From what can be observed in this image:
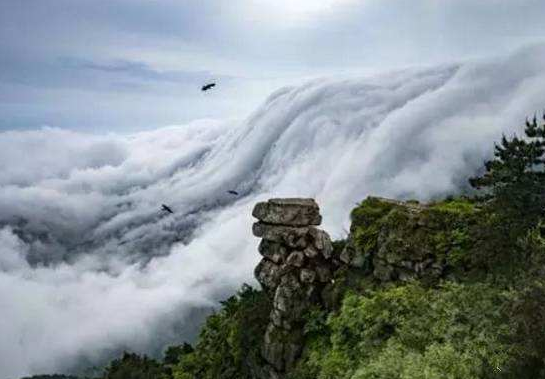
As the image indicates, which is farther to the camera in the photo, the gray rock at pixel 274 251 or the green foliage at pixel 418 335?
the gray rock at pixel 274 251

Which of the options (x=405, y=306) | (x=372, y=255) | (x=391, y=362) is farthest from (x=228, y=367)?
(x=391, y=362)

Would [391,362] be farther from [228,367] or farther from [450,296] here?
[228,367]

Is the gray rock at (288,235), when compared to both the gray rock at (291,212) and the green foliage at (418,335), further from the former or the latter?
the green foliage at (418,335)

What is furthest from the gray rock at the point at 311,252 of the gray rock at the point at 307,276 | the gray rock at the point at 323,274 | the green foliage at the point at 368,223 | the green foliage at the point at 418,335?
the green foliage at the point at 418,335

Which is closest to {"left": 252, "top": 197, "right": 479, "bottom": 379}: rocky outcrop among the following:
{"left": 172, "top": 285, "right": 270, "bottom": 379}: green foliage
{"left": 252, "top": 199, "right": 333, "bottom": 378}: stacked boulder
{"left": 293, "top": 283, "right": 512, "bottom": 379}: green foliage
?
{"left": 252, "top": 199, "right": 333, "bottom": 378}: stacked boulder

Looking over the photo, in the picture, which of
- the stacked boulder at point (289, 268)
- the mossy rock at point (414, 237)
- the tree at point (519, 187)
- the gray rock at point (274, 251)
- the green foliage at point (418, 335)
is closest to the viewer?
the green foliage at point (418, 335)

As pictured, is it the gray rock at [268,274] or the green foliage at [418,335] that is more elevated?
the gray rock at [268,274]

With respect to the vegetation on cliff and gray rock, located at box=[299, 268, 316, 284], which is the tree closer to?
the vegetation on cliff

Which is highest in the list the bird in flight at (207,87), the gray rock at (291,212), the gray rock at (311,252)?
the bird in flight at (207,87)
